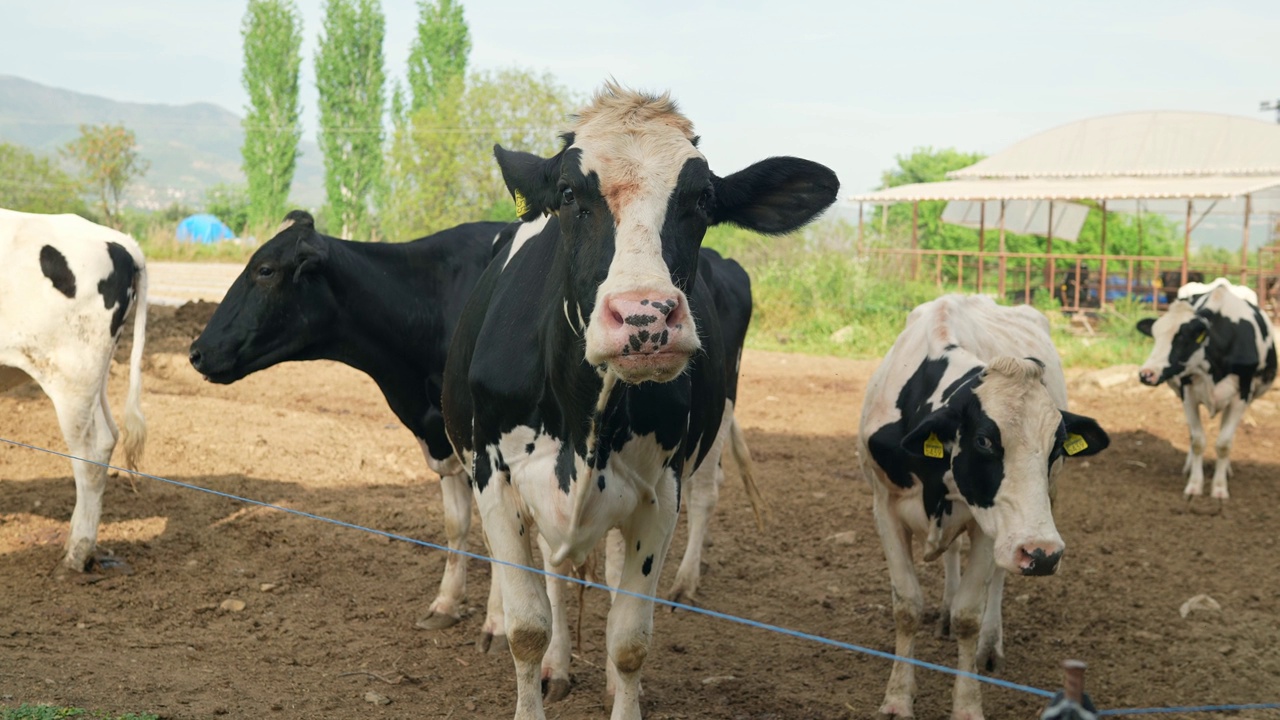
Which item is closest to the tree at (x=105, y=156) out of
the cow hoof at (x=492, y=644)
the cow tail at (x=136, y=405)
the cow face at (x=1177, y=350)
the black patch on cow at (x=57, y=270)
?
the cow tail at (x=136, y=405)

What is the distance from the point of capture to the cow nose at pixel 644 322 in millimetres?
2898

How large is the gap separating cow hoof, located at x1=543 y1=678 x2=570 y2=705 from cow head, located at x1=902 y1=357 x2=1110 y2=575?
6.34 ft

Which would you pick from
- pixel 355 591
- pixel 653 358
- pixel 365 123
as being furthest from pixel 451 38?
pixel 653 358

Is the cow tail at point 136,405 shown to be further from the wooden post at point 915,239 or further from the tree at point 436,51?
the tree at point 436,51

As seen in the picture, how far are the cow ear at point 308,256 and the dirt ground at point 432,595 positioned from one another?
6.19 feet

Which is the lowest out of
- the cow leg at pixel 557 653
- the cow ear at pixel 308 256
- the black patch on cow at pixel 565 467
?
the cow leg at pixel 557 653

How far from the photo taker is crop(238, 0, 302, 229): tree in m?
55.1

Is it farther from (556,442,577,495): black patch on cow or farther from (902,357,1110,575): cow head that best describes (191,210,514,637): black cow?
(902,357,1110,575): cow head

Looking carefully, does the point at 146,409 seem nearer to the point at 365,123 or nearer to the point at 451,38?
the point at 451,38

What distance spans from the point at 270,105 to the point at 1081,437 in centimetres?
5850

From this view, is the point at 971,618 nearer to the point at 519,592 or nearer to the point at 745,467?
the point at 519,592

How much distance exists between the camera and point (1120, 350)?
17.6m

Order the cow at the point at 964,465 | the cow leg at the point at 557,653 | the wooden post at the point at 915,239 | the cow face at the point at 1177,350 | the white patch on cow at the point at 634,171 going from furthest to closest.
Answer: the wooden post at the point at 915,239
the cow face at the point at 1177,350
the cow leg at the point at 557,653
the cow at the point at 964,465
the white patch on cow at the point at 634,171

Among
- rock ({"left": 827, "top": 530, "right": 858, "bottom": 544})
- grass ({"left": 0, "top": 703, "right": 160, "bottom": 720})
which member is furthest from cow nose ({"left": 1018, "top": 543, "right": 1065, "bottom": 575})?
rock ({"left": 827, "top": 530, "right": 858, "bottom": 544})
